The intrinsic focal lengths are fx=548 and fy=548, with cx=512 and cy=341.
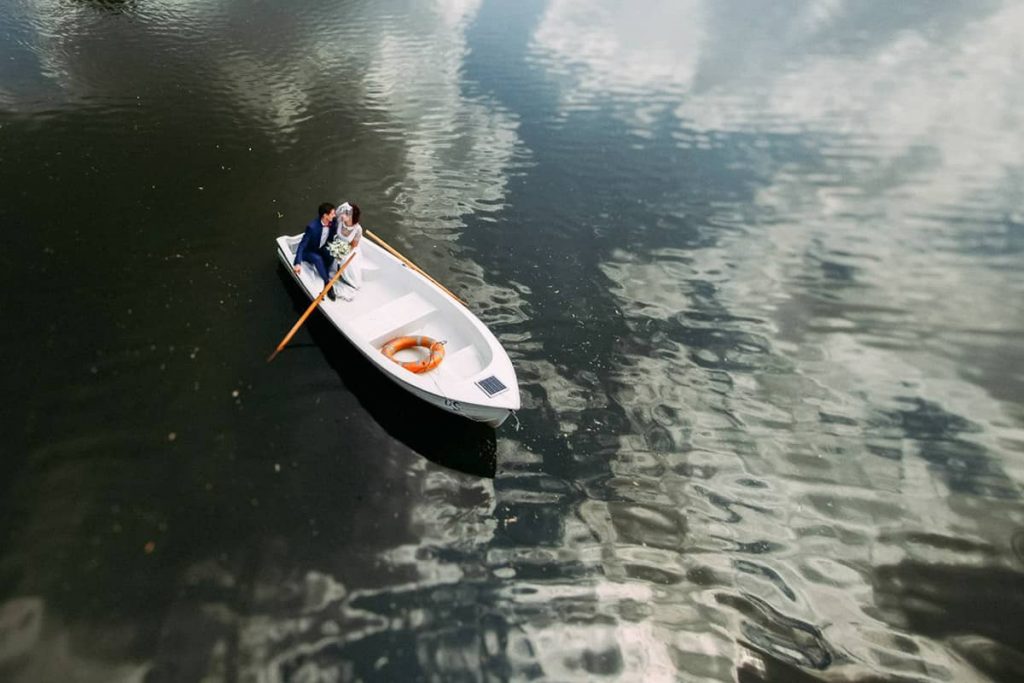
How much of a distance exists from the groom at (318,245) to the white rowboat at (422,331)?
0.76 feet

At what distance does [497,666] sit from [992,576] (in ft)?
31.5

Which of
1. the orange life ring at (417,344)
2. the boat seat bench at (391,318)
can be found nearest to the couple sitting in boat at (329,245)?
the boat seat bench at (391,318)

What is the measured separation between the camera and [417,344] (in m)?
13.5

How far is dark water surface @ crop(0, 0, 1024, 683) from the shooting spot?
367 inches

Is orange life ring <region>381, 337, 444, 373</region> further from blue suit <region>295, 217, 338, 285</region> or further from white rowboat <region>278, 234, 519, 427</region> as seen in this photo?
blue suit <region>295, 217, 338, 285</region>

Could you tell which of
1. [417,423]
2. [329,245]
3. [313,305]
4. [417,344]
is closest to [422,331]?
[417,344]

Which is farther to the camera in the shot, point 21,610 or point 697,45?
point 697,45

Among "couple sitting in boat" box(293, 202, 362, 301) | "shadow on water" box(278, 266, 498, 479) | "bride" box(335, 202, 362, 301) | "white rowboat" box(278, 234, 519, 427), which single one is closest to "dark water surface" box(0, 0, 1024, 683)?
"shadow on water" box(278, 266, 498, 479)

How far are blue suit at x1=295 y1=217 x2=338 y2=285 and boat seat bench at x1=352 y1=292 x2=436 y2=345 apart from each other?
180 cm

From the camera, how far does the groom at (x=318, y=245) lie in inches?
568

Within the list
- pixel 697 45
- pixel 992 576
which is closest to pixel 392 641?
pixel 992 576

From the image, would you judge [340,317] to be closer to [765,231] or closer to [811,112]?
[765,231]

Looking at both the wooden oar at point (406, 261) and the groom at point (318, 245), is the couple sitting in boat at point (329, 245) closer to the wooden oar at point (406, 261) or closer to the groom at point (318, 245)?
the groom at point (318, 245)

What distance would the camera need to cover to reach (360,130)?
79.2ft
